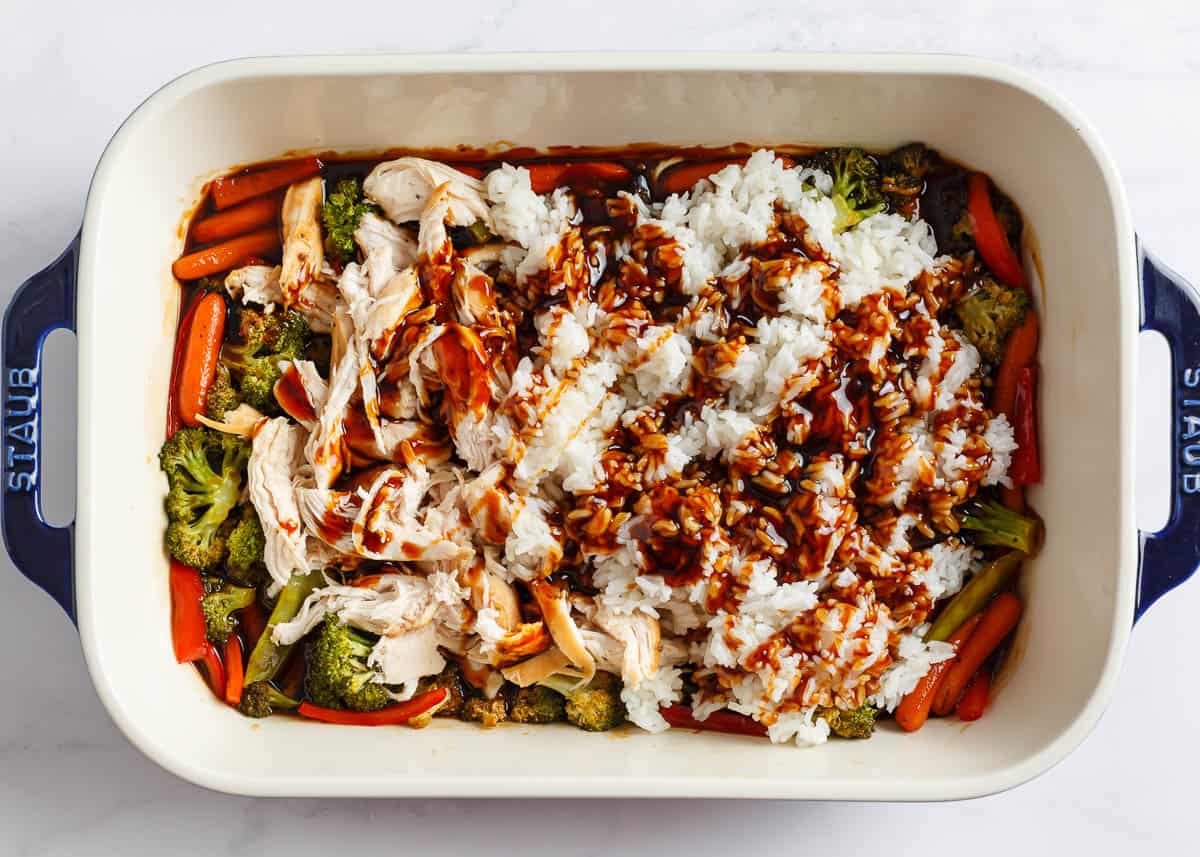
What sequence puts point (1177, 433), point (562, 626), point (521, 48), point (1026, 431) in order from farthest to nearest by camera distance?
point (521, 48), point (1026, 431), point (562, 626), point (1177, 433)

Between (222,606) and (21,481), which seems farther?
(222,606)

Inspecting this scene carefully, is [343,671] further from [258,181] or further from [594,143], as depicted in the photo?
[594,143]

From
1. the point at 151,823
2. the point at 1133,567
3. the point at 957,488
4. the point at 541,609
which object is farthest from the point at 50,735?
the point at 1133,567

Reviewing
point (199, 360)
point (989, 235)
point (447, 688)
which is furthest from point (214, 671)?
point (989, 235)

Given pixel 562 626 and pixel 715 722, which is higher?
pixel 562 626

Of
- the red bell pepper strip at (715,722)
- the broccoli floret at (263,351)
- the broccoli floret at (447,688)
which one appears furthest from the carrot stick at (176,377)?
the red bell pepper strip at (715,722)

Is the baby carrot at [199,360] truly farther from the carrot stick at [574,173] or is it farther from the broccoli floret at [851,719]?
the broccoli floret at [851,719]

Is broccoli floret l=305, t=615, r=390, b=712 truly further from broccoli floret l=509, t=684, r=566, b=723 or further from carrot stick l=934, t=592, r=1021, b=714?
carrot stick l=934, t=592, r=1021, b=714

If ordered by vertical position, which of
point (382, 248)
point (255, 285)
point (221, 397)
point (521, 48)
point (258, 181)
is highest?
point (521, 48)
